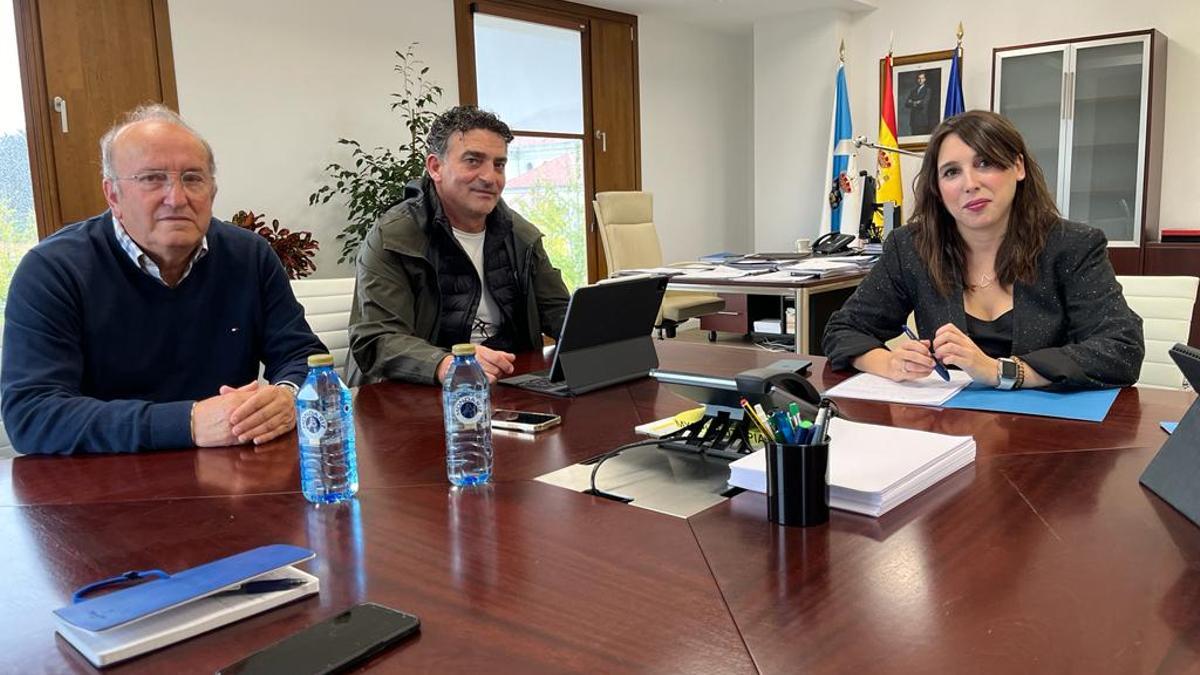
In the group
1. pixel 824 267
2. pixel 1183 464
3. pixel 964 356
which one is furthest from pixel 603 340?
pixel 824 267

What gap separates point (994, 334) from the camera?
1.81 meters

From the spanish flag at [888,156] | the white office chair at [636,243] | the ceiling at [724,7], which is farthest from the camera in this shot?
the ceiling at [724,7]

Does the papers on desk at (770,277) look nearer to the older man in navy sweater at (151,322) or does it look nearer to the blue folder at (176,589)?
the older man in navy sweater at (151,322)

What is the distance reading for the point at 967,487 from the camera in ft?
3.61

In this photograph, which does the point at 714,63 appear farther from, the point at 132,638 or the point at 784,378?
the point at 132,638

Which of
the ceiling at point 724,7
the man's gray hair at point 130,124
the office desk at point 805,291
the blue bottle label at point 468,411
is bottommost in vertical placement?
the office desk at point 805,291

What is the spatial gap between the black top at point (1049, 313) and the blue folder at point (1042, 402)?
0.11 feet

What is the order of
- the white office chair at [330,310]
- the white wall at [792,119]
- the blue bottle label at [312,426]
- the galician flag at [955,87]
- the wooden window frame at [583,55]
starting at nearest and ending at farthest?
1. the blue bottle label at [312,426]
2. the white office chair at [330,310]
3. the wooden window frame at [583,55]
4. the galician flag at [955,87]
5. the white wall at [792,119]

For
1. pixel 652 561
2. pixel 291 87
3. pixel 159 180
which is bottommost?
pixel 652 561

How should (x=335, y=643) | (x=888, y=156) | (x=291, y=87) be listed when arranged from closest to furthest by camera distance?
(x=335, y=643) < (x=291, y=87) < (x=888, y=156)

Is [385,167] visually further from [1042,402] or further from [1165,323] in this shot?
[1042,402]

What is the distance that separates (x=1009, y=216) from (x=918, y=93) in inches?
193

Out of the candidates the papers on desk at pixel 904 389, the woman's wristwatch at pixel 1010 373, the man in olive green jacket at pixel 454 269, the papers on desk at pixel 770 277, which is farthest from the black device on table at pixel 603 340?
the papers on desk at pixel 770 277

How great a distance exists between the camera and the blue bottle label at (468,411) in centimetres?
119
